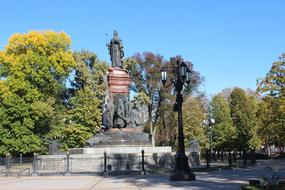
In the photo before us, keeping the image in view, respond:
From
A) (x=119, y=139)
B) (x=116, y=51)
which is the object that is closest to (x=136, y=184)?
(x=119, y=139)

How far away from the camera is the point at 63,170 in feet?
78.1

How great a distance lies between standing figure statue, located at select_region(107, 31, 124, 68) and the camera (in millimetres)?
28312

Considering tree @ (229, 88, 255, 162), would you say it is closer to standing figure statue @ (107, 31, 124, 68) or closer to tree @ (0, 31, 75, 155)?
tree @ (0, 31, 75, 155)

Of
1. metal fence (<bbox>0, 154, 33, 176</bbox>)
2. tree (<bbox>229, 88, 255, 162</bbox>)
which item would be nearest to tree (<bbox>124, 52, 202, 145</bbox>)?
tree (<bbox>229, 88, 255, 162</bbox>)

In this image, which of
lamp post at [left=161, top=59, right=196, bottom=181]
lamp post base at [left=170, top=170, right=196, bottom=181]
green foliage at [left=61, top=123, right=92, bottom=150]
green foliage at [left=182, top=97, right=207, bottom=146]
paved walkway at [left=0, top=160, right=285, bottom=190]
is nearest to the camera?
paved walkway at [left=0, top=160, right=285, bottom=190]

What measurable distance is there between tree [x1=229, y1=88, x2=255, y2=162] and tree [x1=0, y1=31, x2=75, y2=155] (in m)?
25.3

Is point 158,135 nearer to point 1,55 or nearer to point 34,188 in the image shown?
point 1,55

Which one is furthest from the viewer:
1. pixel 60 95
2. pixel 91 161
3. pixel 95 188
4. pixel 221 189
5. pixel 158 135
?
pixel 158 135

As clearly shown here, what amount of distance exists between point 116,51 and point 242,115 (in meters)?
32.4

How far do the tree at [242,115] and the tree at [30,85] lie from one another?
25259 millimetres

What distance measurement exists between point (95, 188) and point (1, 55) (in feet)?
101

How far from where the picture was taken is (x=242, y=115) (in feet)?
184

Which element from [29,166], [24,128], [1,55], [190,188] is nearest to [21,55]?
[1,55]

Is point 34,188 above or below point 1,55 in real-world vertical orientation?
below
